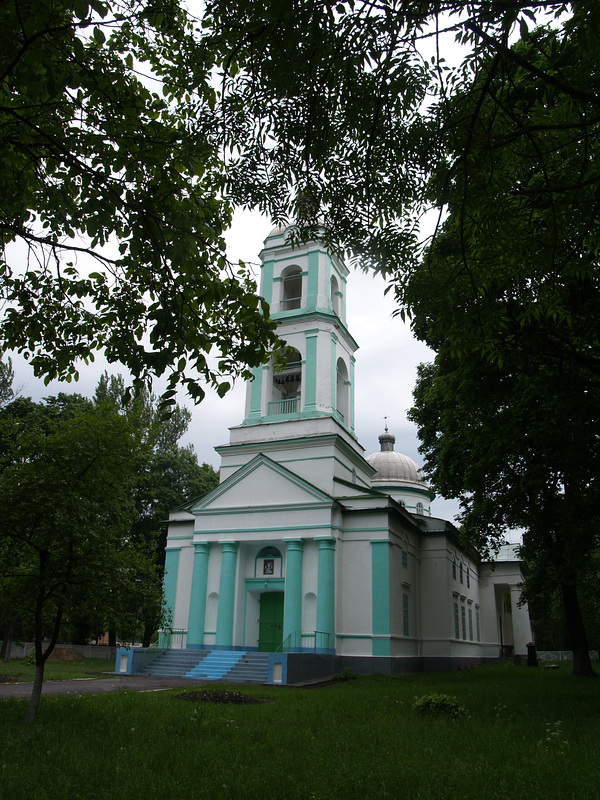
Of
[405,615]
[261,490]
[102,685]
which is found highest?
[261,490]

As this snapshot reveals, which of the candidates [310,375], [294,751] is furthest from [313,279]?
[294,751]

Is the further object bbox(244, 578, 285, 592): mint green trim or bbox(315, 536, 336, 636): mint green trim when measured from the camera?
bbox(244, 578, 285, 592): mint green trim

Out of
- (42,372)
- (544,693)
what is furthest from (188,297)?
(544,693)

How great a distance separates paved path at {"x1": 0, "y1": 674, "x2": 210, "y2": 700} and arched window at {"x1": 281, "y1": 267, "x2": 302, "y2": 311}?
16075mm

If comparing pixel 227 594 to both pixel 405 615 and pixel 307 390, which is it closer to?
pixel 405 615

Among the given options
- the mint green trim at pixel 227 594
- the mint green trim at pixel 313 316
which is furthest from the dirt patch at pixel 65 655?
the mint green trim at pixel 313 316

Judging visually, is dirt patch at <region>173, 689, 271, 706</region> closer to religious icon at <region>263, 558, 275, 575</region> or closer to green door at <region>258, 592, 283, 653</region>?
green door at <region>258, 592, 283, 653</region>

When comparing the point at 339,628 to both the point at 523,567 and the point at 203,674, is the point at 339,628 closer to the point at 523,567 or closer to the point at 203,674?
Answer: the point at 203,674

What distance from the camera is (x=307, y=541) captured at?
2302 cm

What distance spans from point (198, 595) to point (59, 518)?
15087 millimetres

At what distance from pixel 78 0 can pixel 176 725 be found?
918 centimetres

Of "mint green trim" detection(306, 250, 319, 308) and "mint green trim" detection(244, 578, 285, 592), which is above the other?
"mint green trim" detection(306, 250, 319, 308)

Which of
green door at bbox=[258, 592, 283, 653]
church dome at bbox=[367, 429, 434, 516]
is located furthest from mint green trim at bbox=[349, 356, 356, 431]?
church dome at bbox=[367, 429, 434, 516]

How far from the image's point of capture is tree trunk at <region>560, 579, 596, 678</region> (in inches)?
807
